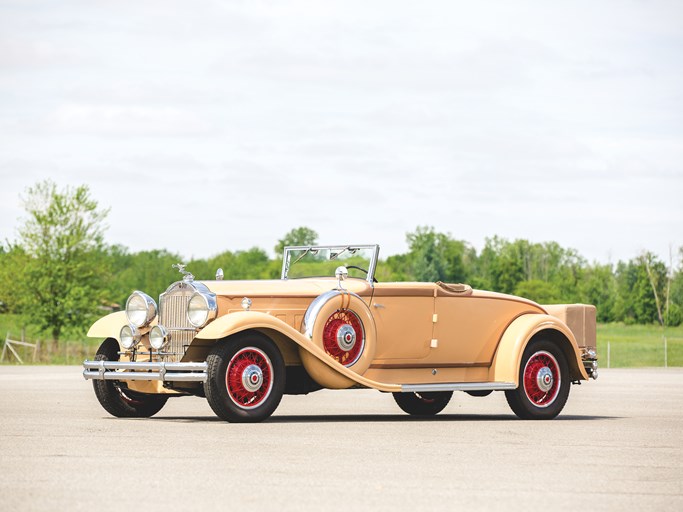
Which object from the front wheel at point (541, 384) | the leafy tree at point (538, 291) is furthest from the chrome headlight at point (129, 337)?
the leafy tree at point (538, 291)

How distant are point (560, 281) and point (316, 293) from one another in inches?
4147

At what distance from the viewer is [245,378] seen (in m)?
12.6

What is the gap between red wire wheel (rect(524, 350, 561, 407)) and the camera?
14555mm

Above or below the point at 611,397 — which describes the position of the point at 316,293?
above

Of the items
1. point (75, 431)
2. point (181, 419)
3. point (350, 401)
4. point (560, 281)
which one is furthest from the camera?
point (560, 281)

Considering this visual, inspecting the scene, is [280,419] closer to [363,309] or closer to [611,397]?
[363,309]

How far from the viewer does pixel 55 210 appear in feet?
172

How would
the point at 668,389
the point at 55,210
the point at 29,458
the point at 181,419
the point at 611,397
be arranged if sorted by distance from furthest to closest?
the point at 55,210 → the point at 668,389 → the point at 611,397 → the point at 181,419 → the point at 29,458

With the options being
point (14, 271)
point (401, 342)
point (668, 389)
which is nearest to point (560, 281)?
point (14, 271)

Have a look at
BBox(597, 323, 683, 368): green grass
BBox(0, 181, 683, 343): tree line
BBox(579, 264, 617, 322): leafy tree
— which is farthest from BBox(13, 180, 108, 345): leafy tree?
BBox(579, 264, 617, 322): leafy tree

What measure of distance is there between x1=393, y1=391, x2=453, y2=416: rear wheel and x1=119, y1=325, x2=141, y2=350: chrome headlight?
355 centimetres

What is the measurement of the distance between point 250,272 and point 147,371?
375 ft

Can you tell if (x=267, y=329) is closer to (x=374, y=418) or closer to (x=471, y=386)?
(x=374, y=418)

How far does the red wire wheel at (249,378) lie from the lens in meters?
12.6
